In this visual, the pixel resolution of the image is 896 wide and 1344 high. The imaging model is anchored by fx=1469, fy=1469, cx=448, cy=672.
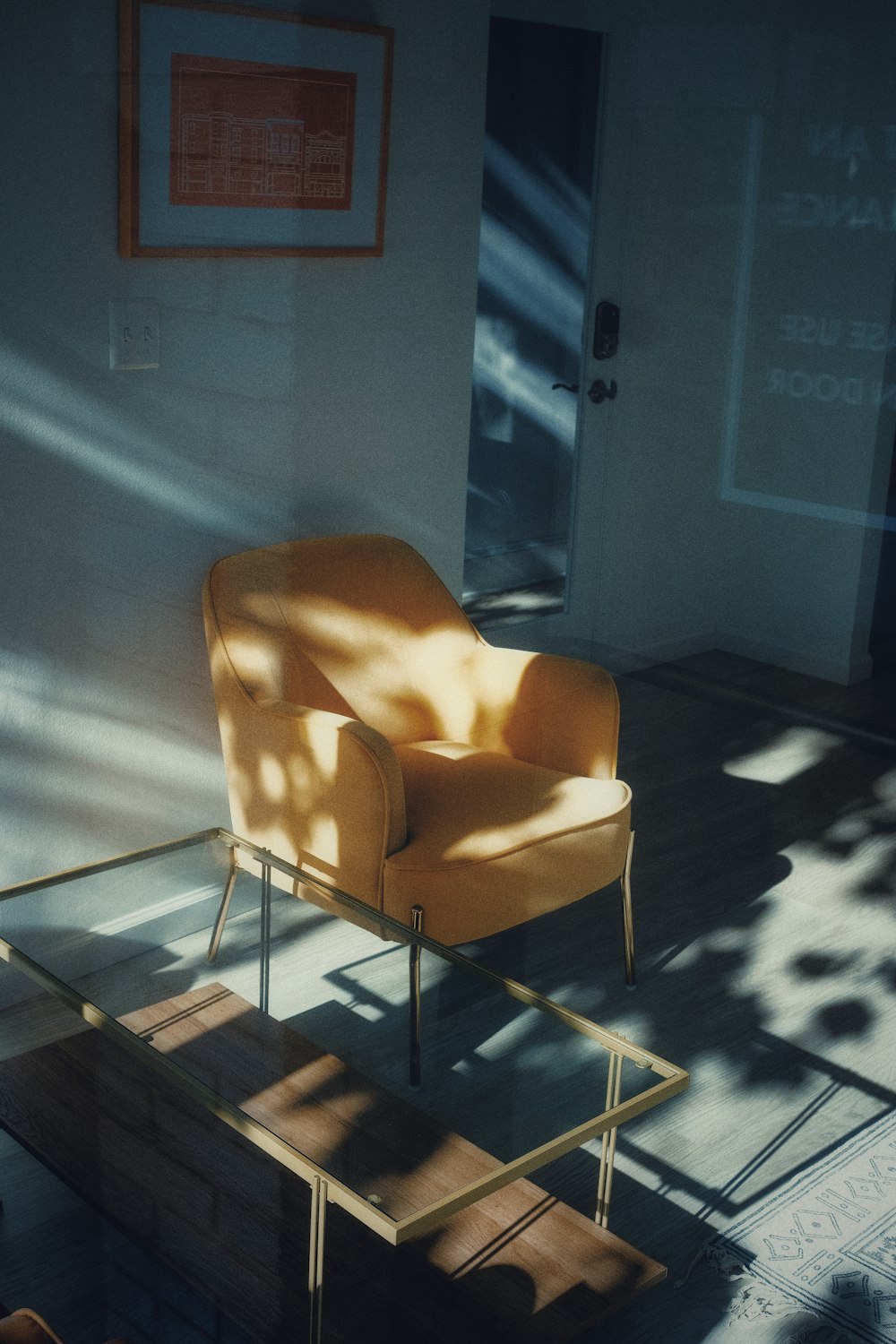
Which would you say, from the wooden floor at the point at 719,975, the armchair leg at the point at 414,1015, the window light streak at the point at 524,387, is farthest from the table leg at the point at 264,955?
the window light streak at the point at 524,387

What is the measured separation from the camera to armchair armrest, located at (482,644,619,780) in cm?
284

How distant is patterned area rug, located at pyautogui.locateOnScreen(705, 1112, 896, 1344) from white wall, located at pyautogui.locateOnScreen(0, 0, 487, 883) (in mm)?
1337

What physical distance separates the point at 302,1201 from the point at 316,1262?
86 mm

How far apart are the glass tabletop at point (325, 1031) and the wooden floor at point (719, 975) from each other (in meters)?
0.22

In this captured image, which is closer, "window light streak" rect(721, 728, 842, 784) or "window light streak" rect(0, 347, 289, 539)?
"window light streak" rect(0, 347, 289, 539)

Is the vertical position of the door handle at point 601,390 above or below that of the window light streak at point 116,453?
above

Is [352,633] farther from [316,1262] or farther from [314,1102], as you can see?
[316,1262]

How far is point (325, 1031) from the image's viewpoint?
6.86 feet

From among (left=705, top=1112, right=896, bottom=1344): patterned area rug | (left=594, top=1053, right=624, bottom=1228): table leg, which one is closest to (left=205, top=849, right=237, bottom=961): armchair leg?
(left=594, top=1053, right=624, bottom=1228): table leg

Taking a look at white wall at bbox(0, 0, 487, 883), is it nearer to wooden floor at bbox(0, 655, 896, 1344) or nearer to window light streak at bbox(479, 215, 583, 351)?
window light streak at bbox(479, 215, 583, 351)

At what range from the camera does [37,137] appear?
238cm

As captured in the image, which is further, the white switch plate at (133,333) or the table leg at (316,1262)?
the white switch plate at (133,333)

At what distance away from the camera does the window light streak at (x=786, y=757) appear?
3072mm

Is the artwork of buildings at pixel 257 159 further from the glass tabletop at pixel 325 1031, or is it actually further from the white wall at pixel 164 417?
the glass tabletop at pixel 325 1031
